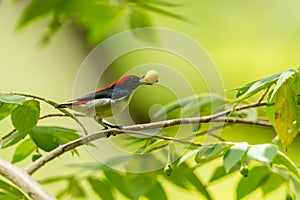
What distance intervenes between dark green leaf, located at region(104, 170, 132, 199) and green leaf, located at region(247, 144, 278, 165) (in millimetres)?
274

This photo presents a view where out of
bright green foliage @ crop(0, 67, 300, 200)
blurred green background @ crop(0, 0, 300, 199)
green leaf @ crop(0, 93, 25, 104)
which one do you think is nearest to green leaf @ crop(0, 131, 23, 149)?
bright green foliage @ crop(0, 67, 300, 200)

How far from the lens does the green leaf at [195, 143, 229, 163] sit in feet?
2.23

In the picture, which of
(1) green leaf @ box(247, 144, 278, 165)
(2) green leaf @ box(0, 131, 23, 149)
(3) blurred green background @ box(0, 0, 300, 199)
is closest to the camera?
(1) green leaf @ box(247, 144, 278, 165)

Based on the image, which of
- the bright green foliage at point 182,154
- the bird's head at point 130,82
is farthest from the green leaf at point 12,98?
the bird's head at point 130,82

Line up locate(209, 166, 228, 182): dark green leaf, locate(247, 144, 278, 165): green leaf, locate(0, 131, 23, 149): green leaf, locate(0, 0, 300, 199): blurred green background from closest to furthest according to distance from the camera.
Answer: locate(247, 144, 278, 165): green leaf, locate(0, 131, 23, 149): green leaf, locate(209, 166, 228, 182): dark green leaf, locate(0, 0, 300, 199): blurred green background

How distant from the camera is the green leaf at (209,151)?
68cm

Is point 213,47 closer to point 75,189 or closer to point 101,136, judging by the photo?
point 75,189

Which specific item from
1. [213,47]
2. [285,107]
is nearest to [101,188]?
[285,107]

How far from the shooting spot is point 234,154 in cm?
67

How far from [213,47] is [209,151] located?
173 centimetres

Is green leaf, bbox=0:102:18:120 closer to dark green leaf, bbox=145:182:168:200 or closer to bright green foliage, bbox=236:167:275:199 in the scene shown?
dark green leaf, bbox=145:182:168:200

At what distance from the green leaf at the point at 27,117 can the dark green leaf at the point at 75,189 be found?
239 millimetres

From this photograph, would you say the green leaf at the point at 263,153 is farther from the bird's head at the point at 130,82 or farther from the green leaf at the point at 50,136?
the green leaf at the point at 50,136

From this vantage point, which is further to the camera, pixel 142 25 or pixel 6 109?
pixel 142 25
